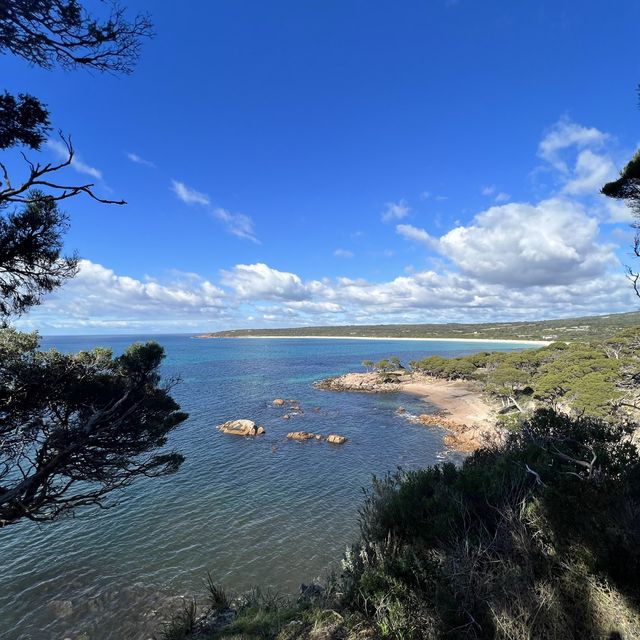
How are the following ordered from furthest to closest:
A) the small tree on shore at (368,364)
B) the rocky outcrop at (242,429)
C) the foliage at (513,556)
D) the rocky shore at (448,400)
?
the small tree on shore at (368,364) → the rocky outcrop at (242,429) → the rocky shore at (448,400) → the foliage at (513,556)

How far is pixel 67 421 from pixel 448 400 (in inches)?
1757

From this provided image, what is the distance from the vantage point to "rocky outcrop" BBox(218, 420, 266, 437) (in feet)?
106

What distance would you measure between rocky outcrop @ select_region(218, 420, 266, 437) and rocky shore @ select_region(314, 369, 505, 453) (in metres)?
15.8

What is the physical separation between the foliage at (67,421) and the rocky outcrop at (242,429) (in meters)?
21.1

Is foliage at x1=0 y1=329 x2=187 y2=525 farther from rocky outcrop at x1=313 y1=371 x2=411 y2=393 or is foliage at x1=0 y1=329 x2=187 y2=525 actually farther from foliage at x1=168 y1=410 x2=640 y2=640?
rocky outcrop at x1=313 y1=371 x2=411 y2=393

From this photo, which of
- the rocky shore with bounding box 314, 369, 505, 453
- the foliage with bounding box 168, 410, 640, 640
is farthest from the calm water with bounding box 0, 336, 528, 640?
the foliage with bounding box 168, 410, 640, 640

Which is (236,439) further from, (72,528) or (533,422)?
(533,422)

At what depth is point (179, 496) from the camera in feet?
65.4

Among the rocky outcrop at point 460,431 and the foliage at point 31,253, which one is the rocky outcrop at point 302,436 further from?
the foliage at point 31,253

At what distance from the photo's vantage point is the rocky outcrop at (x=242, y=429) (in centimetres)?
3230

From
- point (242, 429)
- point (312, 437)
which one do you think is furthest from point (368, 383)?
point (242, 429)

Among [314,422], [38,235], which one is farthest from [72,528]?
[314,422]

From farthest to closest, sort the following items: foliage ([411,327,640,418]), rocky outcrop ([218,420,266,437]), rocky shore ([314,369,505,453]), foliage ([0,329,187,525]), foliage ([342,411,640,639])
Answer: rocky outcrop ([218,420,266,437]) → rocky shore ([314,369,505,453]) → foliage ([411,327,640,418]) → foliage ([0,329,187,525]) → foliage ([342,411,640,639])

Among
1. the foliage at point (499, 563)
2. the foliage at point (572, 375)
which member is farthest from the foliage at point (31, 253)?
the foliage at point (572, 375)
